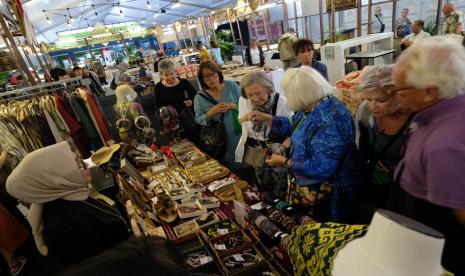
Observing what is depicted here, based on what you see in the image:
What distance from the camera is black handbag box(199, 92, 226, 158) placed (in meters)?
2.80

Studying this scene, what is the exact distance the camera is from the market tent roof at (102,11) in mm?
14599

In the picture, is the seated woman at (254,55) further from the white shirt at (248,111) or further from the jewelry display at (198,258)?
the jewelry display at (198,258)

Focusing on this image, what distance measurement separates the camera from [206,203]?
80.8 inches

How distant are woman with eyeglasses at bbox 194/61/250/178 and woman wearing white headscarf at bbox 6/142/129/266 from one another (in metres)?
1.43

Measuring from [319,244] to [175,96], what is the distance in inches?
115

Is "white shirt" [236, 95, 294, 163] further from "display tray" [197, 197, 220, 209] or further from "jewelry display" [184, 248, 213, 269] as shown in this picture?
"jewelry display" [184, 248, 213, 269]

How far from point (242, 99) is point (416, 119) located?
1.42 meters

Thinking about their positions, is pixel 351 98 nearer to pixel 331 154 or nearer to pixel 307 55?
pixel 307 55

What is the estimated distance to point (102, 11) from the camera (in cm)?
2150

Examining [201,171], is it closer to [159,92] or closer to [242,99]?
[242,99]

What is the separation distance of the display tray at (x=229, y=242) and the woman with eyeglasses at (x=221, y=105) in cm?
121

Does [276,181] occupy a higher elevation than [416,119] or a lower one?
lower

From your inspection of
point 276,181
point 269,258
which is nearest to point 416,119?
point 269,258

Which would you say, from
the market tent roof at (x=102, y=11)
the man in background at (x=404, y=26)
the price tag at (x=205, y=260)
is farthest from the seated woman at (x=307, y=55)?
the market tent roof at (x=102, y=11)
